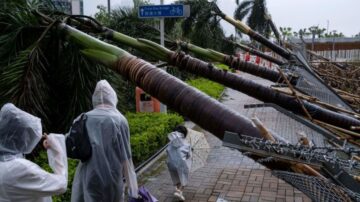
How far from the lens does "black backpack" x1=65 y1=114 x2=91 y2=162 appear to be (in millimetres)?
3545

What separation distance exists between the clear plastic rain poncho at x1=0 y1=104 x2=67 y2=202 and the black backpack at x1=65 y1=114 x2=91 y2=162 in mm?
822

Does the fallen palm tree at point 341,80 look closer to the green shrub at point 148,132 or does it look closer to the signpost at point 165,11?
the signpost at point 165,11

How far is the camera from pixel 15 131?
254 cm

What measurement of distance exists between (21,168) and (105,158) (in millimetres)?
1219

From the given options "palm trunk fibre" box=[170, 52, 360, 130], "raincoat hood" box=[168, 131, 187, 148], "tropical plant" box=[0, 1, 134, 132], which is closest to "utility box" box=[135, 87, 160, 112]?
"tropical plant" box=[0, 1, 134, 132]

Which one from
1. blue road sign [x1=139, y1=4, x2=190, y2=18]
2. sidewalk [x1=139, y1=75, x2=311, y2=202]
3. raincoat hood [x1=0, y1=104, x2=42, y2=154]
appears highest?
blue road sign [x1=139, y1=4, x2=190, y2=18]

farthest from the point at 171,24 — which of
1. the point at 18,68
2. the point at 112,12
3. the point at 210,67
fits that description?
the point at 210,67

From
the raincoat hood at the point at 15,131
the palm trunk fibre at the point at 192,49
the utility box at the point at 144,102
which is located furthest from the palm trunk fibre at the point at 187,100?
the utility box at the point at 144,102

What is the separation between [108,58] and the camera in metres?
2.81

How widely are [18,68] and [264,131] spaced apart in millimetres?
4111

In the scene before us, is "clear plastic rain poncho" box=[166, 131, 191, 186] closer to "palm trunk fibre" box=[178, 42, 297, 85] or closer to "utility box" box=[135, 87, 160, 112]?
"palm trunk fibre" box=[178, 42, 297, 85]

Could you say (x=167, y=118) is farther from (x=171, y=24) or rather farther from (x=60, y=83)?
(x=171, y=24)

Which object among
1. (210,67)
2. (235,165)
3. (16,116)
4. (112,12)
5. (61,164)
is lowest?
(235,165)

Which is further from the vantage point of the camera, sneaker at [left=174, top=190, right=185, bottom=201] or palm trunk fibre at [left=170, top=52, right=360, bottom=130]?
sneaker at [left=174, top=190, right=185, bottom=201]
